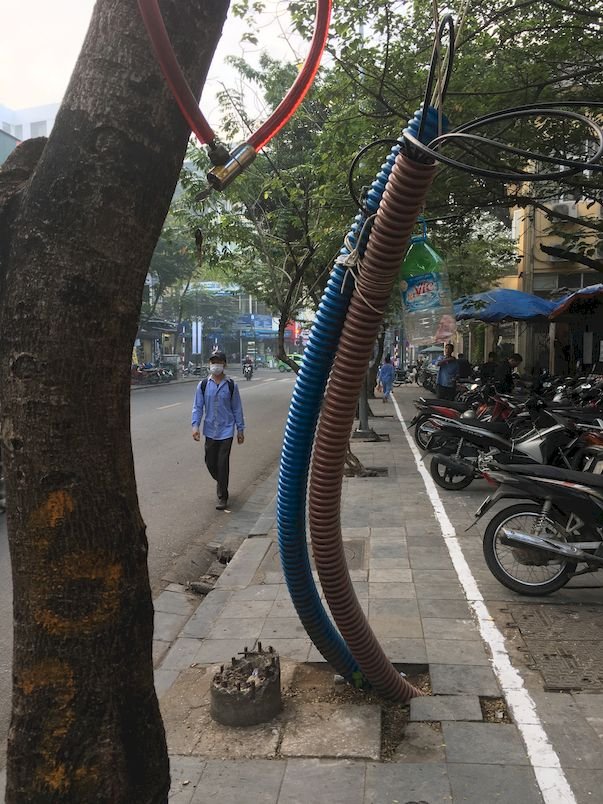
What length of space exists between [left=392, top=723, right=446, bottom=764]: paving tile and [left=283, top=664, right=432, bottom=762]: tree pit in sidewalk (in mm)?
31

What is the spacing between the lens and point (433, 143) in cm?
243

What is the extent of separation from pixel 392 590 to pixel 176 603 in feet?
5.45

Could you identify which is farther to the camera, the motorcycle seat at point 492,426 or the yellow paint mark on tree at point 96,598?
the motorcycle seat at point 492,426

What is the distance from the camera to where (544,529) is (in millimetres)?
4848

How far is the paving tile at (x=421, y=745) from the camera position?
115 inches

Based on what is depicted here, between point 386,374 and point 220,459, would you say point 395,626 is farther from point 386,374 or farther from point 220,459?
point 386,374

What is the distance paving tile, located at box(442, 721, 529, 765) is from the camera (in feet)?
9.48

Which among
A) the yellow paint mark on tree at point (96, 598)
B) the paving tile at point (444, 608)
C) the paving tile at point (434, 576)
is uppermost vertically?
the yellow paint mark on tree at point (96, 598)

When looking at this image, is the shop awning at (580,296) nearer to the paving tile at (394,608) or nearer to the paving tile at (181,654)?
the paving tile at (394,608)

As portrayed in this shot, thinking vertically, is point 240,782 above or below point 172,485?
above

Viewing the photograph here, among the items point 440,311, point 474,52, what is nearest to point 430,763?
point 440,311

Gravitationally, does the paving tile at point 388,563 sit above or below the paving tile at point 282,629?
below

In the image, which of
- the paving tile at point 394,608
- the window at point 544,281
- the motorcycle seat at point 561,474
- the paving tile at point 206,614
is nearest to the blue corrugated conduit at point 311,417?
the paving tile at point 394,608

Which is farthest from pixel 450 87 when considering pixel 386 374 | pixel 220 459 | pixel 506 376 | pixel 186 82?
pixel 386 374
